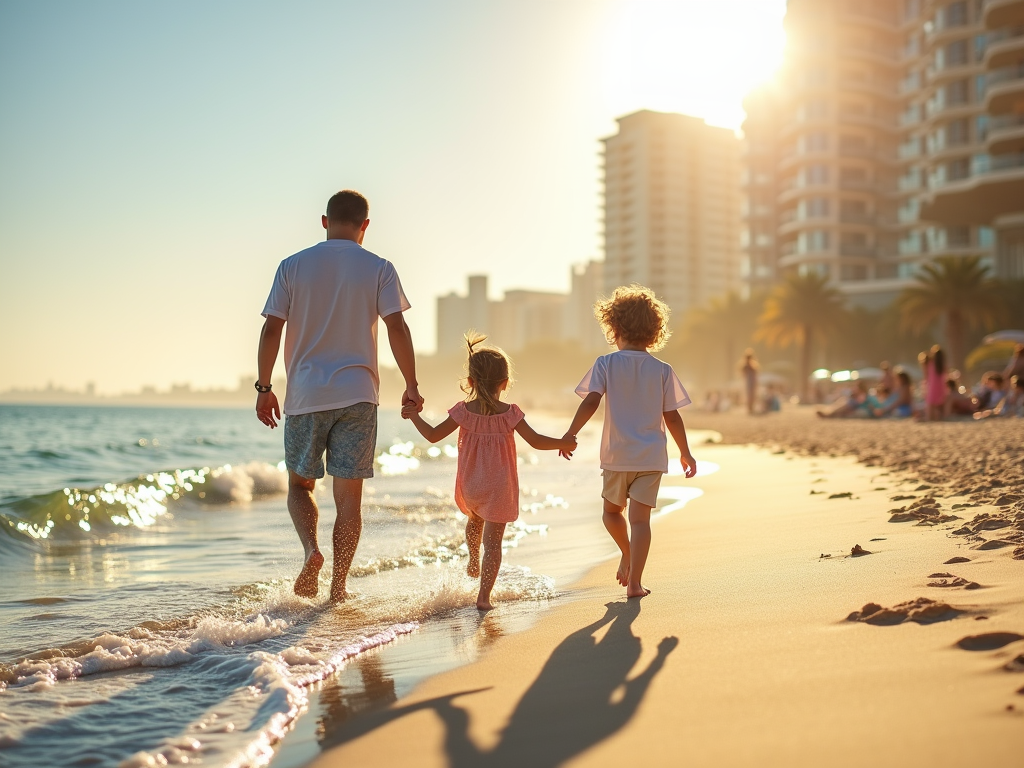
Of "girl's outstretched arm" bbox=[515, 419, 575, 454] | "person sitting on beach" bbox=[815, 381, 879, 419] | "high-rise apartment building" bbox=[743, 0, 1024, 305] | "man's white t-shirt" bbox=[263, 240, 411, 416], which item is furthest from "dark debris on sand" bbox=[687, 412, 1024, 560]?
"high-rise apartment building" bbox=[743, 0, 1024, 305]

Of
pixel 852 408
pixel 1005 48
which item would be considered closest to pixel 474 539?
pixel 852 408

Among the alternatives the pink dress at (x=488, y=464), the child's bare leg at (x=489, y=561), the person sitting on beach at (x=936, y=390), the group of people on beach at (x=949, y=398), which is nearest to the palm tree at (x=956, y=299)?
the group of people on beach at (x=949, y=398)

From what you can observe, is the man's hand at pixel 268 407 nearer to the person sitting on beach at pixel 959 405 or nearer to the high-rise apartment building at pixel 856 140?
the person sitting on beach at pixel 959 405

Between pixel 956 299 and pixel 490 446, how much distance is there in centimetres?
3678

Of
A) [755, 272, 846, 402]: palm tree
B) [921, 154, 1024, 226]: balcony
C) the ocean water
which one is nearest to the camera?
the ocean water

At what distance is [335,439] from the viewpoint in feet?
14.5

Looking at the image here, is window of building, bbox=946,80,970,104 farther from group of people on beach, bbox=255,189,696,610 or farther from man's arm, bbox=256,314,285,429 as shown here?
man's arm, bbox=256,314,285,429

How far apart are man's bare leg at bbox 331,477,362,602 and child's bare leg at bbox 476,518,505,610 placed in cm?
69

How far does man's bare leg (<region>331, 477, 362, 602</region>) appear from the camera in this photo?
4.43m

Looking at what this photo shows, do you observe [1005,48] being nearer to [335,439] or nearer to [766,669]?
[335,439]

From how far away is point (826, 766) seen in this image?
1.78 m

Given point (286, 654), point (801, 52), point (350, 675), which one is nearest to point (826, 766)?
point (350, 675)

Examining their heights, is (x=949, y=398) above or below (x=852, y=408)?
above

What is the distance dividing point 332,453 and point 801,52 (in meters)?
80.8
